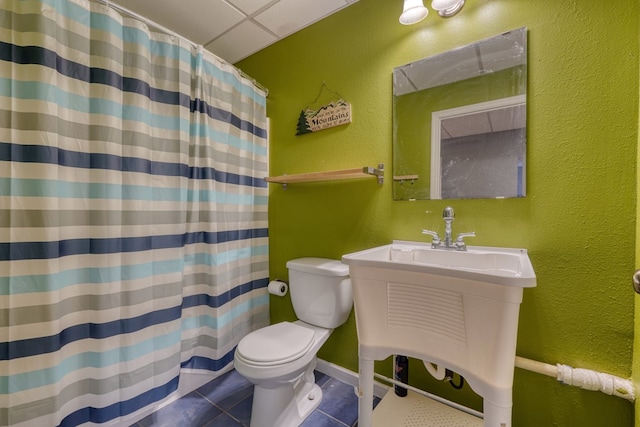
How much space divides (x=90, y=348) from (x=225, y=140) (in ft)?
3.91

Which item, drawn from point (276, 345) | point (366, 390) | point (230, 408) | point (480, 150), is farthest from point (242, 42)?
point (230, 408)

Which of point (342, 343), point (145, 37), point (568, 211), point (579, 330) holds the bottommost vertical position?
point (342, 343)

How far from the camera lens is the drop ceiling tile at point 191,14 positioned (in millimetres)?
1478

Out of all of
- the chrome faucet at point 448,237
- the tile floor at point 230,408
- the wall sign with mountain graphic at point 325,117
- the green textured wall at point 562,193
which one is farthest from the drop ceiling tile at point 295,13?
the tile floor at point 230,408

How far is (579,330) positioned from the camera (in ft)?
3.31

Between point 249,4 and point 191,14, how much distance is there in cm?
37

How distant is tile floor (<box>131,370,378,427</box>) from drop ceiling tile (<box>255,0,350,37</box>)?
225 centimetres

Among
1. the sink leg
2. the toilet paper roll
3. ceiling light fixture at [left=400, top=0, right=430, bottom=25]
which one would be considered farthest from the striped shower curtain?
ceiling light fixture at [left=400, top=0, right=430, bottom=25]

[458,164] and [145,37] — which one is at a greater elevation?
[145,37]

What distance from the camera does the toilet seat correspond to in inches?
44.7

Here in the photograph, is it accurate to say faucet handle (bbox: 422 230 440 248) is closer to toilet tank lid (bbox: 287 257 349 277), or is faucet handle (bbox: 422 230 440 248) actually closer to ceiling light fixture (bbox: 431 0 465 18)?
toilet tank lid (bbox: 287 257 349 277)

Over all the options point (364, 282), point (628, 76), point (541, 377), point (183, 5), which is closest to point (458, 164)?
point (628, 76)

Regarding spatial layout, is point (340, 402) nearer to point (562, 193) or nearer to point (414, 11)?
point (562, 193)

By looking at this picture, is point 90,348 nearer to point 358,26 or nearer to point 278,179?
point 278,179
